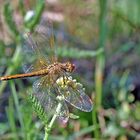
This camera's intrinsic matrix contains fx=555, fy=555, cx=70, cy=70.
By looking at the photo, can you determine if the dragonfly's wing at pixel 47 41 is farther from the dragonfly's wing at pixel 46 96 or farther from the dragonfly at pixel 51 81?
the dragonfly's wing at pixel 46 96

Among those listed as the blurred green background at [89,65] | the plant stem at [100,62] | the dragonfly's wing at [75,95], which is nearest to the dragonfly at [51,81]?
the dragonfly's wing at [75,95]

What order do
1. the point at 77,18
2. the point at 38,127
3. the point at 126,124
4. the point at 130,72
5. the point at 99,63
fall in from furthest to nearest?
the point at 77,18
the point at 130,72
the point at 99,63
the point at 126,124
the point at 38,127

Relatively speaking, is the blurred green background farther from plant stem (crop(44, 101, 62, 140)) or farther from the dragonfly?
plant stem (crop(44, 101, 62, 140))

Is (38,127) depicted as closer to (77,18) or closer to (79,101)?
(79,101)

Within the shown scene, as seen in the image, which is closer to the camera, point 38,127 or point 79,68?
point 38,127

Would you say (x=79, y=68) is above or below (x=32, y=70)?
below

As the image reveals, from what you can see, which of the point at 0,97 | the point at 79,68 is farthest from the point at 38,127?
the point at 79,68

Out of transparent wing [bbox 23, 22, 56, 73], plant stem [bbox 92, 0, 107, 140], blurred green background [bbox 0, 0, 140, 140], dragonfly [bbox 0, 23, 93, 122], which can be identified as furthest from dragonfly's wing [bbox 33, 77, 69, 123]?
plant stem [bbox 92, 0, 107, 140]

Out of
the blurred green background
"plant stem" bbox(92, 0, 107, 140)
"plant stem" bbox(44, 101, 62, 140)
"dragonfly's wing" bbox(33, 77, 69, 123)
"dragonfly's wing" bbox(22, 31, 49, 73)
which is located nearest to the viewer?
"plant stem" bbox(44, 101, 62, 140)
